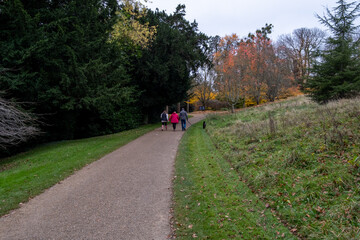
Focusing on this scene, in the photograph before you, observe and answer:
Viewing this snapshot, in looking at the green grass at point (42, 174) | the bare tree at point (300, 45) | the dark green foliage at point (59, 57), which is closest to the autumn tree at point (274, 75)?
the bare tree at point (300, 45)

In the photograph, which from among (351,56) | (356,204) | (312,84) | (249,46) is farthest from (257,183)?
(249,46)

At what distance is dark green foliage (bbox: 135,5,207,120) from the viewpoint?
21.8 metres

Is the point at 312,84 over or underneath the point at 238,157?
over

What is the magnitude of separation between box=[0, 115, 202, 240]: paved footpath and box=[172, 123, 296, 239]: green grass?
0.36 metres

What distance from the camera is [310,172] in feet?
19.3

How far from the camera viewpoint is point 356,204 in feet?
13.6

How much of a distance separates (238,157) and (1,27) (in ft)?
47.5

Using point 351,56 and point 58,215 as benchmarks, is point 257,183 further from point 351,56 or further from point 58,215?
point 351,56

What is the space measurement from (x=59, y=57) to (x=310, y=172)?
14.3 m

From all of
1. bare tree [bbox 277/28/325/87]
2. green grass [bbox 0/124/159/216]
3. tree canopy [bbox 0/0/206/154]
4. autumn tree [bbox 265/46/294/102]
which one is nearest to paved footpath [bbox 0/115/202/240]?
green grass [bbox 0/124/159/216]

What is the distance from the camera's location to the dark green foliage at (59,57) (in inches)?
474

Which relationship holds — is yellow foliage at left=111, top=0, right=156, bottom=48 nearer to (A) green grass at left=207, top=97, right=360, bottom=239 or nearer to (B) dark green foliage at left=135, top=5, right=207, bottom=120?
(B) dark green foliage at left=135, top=5, right=207, bottom=120

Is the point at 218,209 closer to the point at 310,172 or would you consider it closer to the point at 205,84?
the point at 310,172

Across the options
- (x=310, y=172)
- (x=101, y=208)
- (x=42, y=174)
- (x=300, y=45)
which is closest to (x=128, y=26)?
(x=42, y=174)
